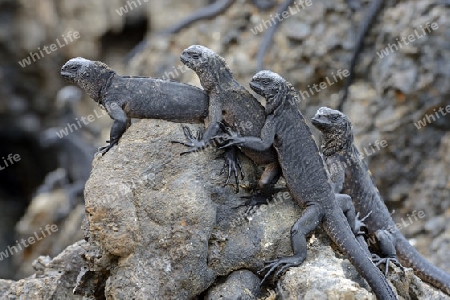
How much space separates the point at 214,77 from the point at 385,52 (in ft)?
18.3

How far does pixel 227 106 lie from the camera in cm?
551

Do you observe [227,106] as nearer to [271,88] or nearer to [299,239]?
[271,88]

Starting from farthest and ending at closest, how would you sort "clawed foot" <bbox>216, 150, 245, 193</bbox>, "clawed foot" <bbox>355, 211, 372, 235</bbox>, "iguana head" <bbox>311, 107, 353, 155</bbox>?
"iguana head" <bbox>311, 107, 353, 155</bbox> < "clawed foot" <bbox>355, 211, 372, 235</bbox> < "clawed foot" <bbox>216, 150, 245, 193</bbox>

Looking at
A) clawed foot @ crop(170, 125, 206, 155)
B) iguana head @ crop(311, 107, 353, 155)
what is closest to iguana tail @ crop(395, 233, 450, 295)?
iguana head @ crop(311, 107, 353, 155)

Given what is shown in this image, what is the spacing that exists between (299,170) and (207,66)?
1.24 metres

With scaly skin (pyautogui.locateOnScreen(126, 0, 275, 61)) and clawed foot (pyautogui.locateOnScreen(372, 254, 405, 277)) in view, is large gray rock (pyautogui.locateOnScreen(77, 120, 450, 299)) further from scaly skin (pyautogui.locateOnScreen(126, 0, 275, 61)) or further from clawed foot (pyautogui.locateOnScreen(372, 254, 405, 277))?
scaly skin (pyautogui.locateOnScreen(126, 0, 275, 61))

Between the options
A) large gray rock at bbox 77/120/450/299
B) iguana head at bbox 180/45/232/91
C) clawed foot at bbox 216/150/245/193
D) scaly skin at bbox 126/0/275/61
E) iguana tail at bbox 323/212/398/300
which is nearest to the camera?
iguana tail at bbox 323/212/398/300

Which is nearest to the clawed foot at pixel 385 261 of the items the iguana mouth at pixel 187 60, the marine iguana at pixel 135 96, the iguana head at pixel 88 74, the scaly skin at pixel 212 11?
the marine iguana at pixel 135 96

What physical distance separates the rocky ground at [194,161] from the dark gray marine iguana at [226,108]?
0.15m

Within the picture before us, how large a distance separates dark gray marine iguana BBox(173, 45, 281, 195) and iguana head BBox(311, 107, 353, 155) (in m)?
0.59

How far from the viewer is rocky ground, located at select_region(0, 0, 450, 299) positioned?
470 cm

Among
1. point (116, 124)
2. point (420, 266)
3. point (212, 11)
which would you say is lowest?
point (420, 266)

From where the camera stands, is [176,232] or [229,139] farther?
[229,139]

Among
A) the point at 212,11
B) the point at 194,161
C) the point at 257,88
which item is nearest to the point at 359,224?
the point at 257,88
